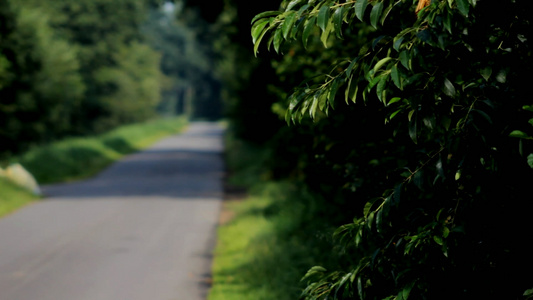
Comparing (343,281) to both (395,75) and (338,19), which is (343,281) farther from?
(338,19)

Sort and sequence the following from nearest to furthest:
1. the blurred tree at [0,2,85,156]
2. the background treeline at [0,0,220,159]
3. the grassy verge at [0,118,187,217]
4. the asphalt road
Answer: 1. the asphalt road
2. the grassy verge at [0,118,187,217]
3. the blurred tree at [0,2,85,156]
4. the background treeline at [0,0,220,159]

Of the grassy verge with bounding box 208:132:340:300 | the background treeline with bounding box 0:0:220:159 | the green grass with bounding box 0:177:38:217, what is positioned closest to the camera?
the grassy verge with bounding box 208:132:340:300

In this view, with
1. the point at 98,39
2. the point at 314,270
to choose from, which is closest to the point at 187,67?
the point at 98,39

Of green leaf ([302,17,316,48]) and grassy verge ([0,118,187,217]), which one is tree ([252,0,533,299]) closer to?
green leaf ([302,17,316,48])

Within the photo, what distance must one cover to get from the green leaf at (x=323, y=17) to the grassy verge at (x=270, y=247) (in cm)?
362

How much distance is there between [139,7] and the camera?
42906 millimetres

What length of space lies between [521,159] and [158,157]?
30.7m

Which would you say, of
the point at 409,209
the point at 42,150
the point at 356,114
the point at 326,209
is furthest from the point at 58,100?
the point at 409,209

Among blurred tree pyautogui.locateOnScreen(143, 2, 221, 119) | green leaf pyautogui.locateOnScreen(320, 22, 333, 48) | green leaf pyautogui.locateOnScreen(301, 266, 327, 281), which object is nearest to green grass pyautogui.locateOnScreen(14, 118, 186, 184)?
green leaf pyautogui.locateOnScreen(301, 266, 327, 281)

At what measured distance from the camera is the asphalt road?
8227 millimetres

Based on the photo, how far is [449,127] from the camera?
9.99 feet

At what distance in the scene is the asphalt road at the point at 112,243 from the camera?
8.23 m

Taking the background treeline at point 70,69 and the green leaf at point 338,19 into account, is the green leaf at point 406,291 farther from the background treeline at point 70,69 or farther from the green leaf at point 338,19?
the background treeline at point 70,69

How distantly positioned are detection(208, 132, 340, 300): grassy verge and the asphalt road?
1.09 ft
